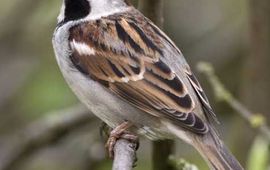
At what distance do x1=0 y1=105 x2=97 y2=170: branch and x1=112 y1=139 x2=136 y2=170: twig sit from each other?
5.90ft

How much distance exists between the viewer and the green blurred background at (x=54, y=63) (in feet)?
23.5

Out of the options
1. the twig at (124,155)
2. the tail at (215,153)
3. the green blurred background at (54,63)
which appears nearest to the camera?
the twig at (124,155)

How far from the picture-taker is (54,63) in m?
7.68

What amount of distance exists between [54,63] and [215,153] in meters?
3.06

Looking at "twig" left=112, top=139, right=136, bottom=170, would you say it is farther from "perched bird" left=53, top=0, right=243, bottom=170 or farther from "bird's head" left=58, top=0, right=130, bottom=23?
"bird's head" left=58, top=0, right=130, bottom=23

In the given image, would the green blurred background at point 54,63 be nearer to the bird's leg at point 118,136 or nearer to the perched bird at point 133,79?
the perched bird at point 133,79

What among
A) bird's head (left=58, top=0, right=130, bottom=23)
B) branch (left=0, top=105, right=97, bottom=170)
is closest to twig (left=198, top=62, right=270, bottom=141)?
bird's head (left=58, top=0, right=130, bottom=23)

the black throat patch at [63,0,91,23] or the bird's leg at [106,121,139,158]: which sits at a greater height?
the black throat patch at [63,0,91,23]

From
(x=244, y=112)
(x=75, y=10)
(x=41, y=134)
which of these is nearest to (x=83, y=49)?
(x=75, y=10)

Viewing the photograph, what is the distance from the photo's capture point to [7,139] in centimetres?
711

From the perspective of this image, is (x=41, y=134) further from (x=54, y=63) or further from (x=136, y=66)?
(x=136, y=66)

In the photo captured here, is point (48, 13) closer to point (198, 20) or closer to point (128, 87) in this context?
A: point (198, 20)

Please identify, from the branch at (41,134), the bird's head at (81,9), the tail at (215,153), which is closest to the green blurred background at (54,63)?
the branch at (41,134)

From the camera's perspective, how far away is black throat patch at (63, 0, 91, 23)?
546cm
